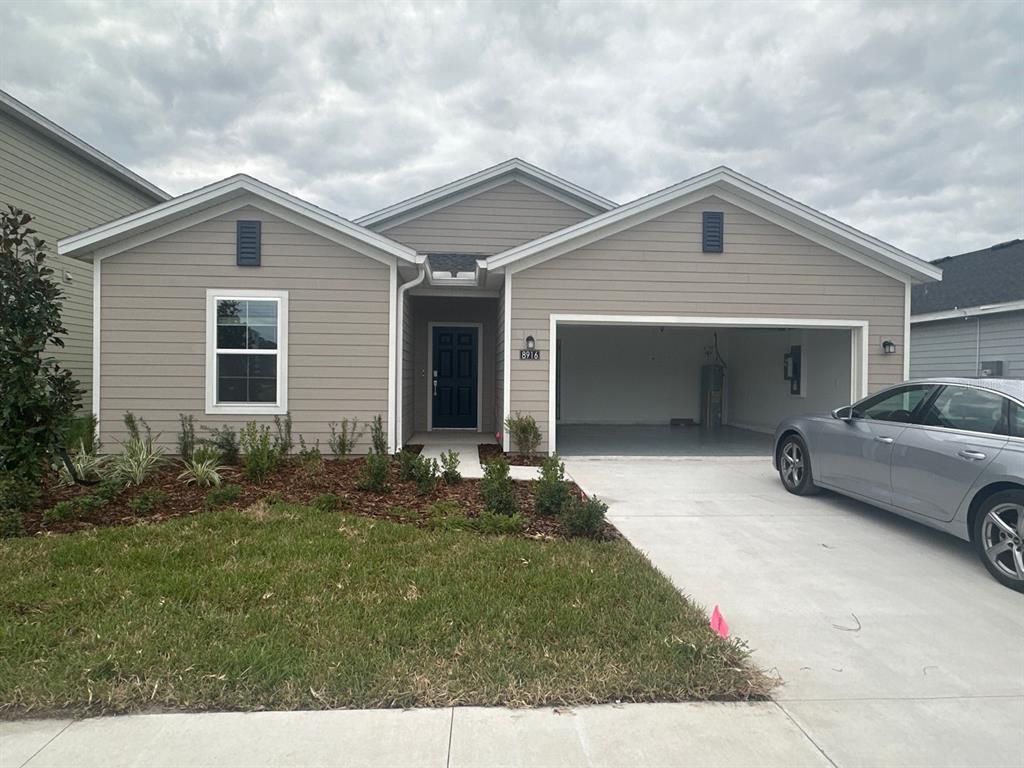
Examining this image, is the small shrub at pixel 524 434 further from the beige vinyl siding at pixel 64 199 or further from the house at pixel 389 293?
the beige vinyl siding at pixel 64 199

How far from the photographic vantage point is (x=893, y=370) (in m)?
10.0

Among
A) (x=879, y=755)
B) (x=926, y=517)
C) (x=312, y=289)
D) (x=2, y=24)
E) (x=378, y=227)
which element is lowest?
(x=879, y=755)

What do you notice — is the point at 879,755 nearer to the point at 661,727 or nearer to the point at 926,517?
the point at 661,727

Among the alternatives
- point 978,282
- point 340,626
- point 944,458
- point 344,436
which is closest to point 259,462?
point 344,436

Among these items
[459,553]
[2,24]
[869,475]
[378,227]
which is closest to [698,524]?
[869,475]

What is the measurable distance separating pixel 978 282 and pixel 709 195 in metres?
9.05

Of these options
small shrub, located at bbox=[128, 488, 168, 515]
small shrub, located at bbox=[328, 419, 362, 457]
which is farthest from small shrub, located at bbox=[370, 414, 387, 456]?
small shrub, located at bbox=[128, 488, 168, 515]

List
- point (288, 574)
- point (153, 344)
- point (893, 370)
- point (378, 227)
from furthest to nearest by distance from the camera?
point (378, 227)
point (893, 370)
point (153, 344)
point (288, 574)

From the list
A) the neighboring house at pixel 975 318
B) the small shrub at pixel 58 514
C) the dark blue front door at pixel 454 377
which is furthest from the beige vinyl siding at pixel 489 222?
the small shrub at pixel 58 514

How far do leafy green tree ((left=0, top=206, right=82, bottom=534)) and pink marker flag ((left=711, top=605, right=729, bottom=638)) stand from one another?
6.21 m

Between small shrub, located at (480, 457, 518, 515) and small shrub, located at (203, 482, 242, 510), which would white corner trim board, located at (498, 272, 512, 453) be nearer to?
small shrub, located at (480, 457, 518, 515)

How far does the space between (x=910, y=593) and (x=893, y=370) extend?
22.7 feet

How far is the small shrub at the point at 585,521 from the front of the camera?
17.3 feet

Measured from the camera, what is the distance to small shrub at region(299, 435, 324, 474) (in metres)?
7.70
